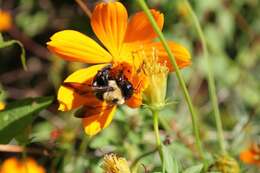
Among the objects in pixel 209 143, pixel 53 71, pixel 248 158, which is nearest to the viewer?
pixel 248 158

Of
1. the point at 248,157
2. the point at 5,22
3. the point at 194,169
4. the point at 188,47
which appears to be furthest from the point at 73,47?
the point at 188,47

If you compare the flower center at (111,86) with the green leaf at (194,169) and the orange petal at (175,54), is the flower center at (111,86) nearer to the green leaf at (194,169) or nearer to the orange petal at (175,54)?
the orange petal at (175,54)

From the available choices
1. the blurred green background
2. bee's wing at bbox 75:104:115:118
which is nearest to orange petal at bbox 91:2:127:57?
bee's wing at bbox 75:104:115:118

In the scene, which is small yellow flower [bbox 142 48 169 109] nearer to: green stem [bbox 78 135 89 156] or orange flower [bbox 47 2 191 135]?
orange flower [bbox 47 2 191 135]

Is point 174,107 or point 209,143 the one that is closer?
point 209,143

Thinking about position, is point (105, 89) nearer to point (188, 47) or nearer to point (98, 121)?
point (98, 121)

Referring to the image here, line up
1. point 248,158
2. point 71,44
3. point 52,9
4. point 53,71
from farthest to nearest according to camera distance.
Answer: point 52,9, point 53,71, point 248,158, point 71,44

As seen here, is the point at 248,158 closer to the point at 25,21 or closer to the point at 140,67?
the point at 140,67

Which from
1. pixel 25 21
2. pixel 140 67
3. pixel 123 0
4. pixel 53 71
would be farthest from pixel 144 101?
pixel 25 21
